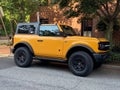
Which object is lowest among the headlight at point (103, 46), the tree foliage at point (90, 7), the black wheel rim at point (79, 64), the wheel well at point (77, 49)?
the black wheel rim at point (79, 64)

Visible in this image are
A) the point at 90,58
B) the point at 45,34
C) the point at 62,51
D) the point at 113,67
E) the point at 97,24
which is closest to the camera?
the point at 90,58

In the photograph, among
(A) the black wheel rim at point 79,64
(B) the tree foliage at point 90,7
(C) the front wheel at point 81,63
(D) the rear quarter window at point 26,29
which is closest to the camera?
(C) the front wheel at point 81,63

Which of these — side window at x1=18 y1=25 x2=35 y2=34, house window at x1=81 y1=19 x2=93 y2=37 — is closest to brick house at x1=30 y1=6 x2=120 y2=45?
house window at x1=81 y1=19 x2=93 y2=37

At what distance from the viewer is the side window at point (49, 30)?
9.08 m

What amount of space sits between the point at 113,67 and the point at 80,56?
2503 mm

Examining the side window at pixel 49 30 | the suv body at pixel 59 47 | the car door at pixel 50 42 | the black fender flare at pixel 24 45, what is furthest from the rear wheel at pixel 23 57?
the side window at pixel 49 30

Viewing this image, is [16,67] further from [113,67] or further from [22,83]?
[113,67]

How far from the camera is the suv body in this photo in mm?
8203

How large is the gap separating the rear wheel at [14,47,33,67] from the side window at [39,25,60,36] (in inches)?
41.0

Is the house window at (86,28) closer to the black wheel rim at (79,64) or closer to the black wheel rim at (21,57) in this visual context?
the black wheel rim at (21,57)

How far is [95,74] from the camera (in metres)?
8.79

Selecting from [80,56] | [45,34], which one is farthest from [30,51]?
[80,56]

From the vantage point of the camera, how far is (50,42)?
9008 millimetres

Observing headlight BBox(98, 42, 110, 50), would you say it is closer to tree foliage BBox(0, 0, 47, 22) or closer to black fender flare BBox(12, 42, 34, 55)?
black fender flare BBox(12, 42, 34, 55)
